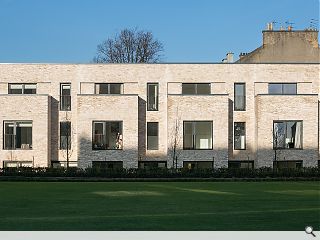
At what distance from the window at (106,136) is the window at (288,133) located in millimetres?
9820

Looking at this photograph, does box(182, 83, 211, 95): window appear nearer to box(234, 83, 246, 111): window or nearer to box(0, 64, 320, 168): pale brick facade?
box(0, 64, 320, 168): pale brick facade

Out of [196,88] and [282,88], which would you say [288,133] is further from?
[196,88]

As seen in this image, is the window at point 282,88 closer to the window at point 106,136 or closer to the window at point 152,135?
the window at point 152,135

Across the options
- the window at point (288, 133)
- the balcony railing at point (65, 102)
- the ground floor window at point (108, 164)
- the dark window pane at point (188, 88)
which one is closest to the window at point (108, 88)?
the balcony railing at point (65, 102)

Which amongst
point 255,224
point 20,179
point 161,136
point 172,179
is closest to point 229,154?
point 161,136

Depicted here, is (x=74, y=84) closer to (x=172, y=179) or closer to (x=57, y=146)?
(x=57, y=146)

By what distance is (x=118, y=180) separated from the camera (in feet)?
114

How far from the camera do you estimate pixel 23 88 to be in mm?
42531

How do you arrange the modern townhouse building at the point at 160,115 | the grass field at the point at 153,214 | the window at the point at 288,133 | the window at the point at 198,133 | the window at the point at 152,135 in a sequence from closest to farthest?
the grass field at the point at 153,214 < the modern townhouse building at the point at 160,115 < the window at the point at 198,133 < the window at the point at 288,133 < the window at the point at 152,135

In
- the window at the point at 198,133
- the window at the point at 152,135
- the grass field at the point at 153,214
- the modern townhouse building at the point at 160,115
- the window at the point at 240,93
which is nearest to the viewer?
the grass field at the point at 153,214

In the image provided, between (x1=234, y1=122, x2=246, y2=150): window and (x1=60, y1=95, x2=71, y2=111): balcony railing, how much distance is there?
10.9 m

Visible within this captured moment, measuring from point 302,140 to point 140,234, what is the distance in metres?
34.7

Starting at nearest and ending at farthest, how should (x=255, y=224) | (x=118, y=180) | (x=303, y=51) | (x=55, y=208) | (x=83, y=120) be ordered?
(x=255, y=224)
(x=55, y=208)
(x=118, y=180)
(x=83, y=120)
(x=303, y=51)

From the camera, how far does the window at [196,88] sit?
4256 cm
